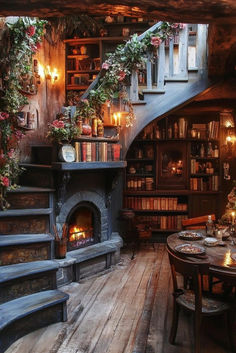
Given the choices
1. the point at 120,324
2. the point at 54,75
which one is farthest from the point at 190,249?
the point at 54,75

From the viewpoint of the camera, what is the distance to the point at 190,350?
3031 mm

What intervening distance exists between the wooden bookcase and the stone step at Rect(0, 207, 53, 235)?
257cm

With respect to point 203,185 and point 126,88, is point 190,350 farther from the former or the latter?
point 203,185

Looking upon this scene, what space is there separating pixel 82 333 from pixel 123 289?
1152 millimetres

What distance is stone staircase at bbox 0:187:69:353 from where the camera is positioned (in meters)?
3.23

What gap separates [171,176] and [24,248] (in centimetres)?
355

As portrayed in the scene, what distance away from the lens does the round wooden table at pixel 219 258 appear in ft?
9.66

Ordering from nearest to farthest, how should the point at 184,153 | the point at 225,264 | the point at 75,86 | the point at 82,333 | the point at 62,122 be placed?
the point at 225,264 → the point at 82,333 → the point at 62,122 → the point at 184,153 → the point at 75,86

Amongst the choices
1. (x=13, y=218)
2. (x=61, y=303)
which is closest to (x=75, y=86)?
(x=13, y=218)

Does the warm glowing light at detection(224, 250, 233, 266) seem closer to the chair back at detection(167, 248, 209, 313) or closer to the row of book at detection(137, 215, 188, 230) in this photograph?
the chair back at detection(167, 248, 209, 313)

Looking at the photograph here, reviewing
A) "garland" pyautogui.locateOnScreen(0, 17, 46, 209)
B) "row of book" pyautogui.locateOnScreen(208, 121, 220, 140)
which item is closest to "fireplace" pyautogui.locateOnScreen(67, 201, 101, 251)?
"garland" pyautogui.locateOnScreen(0, 17, 46, 209)

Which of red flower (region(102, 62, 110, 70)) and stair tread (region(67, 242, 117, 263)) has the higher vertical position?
red flower (region(102, 62, 110, 70))

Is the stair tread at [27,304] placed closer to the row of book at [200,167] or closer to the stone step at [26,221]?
the stone step at [26,221]

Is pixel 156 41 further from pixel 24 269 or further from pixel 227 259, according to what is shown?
pixel 24 269
